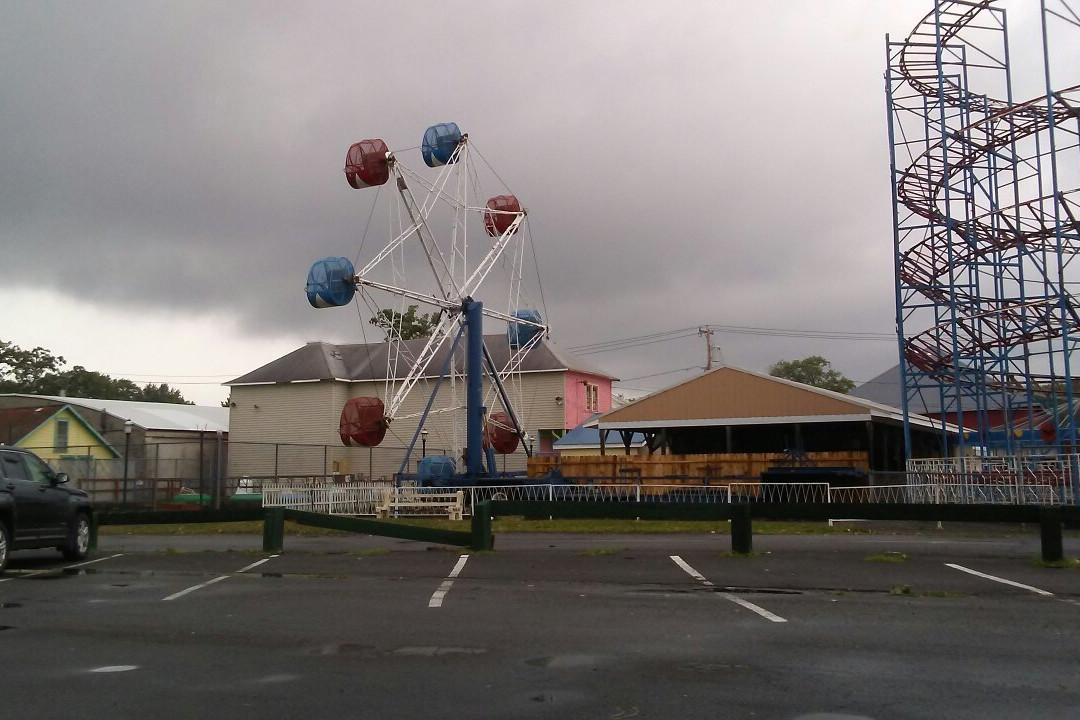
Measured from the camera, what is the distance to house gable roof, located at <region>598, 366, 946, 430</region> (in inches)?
1280

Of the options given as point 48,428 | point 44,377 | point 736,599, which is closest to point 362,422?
point 48,428

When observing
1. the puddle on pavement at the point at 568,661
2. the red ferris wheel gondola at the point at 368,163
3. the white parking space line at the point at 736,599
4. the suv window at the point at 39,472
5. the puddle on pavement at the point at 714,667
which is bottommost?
the puddle on pavement at the point at 714,667

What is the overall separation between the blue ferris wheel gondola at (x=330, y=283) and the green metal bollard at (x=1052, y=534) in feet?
77.5

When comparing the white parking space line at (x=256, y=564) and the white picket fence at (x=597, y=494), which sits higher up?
the white picket fence at (x=597, y=494)

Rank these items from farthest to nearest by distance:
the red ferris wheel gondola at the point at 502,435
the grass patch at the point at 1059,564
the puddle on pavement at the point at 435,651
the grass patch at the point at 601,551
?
the red ferris wheel gondola at the point at 502,435 → the grass patch at the point at 601,551 → the grass patch at the point at 1059,564 → the puddle on pavement at the point at 435,651

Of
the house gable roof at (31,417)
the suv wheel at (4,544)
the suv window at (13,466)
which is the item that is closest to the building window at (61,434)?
the house gable roof at (31,417)

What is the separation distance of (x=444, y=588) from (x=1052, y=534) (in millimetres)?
8520

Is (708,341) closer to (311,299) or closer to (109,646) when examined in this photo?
(311,299)

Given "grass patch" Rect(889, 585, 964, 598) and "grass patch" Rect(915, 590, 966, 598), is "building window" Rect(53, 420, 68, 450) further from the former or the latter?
"grass patch" Rect(915, 590, 966, 598)

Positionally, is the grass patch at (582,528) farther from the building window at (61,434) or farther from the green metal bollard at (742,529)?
→ the building window at (61,434)

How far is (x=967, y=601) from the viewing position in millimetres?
10344

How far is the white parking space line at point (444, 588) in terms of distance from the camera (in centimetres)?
1043

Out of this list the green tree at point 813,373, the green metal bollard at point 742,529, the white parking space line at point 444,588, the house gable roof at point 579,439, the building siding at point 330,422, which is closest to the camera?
the white parking space line at point 444,588

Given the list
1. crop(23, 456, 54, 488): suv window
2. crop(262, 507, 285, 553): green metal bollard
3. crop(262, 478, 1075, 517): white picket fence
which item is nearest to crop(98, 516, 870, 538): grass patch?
crop(262, 478, 1075, 517): white picket fence
